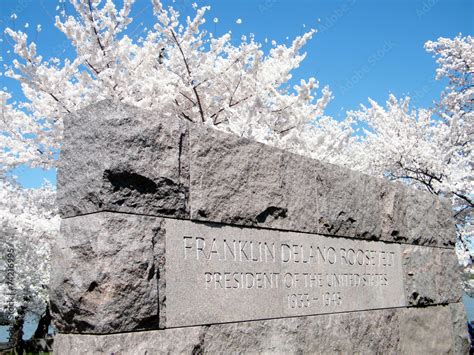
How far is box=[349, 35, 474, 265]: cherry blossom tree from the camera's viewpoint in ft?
40.2

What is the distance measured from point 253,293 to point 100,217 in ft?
4.22

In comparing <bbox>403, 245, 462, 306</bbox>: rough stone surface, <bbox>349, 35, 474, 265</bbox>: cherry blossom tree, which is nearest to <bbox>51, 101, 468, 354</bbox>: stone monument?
<bbox>403, 245, 462, 306</bbox>: rough stone surface

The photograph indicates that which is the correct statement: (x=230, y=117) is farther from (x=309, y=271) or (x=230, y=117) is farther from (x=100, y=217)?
(x=100, y=217)

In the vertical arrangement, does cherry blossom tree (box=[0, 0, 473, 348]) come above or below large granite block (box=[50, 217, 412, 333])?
above

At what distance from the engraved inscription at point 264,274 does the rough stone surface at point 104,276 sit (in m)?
0.20

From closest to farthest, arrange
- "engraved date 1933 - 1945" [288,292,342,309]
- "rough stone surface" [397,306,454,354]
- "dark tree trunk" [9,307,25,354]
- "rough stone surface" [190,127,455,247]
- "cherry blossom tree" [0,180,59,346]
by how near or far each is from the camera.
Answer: "rough stone surface" [190,127,455,247], "engraved date 1933 - 1945" [288,292,342,309], "rough stone surface" [397,306,454,354], "cherry blossom tree" [0,180,59,346], "dark tree trunk" [9,307,25,354]

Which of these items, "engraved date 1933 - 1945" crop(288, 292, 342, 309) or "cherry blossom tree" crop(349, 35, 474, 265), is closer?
"engraved date 1933 - 1945" crop(288, 292, 342, 309)

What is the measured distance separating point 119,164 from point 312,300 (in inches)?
79.4

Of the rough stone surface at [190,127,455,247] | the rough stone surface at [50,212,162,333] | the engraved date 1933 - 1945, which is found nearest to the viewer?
the rough stone surface at [50,212,162,333]

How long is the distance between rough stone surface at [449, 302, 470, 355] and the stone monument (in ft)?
2.84

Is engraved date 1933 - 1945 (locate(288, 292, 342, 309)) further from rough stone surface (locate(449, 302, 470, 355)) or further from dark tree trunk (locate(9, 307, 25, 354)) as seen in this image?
dark tree trunk (locate(9, 307, 25, 354))

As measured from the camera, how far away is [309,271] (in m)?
4.23

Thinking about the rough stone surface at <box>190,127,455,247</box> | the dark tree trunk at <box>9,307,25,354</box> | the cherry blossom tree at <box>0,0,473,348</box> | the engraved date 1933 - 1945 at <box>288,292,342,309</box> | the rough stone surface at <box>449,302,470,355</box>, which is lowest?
the dark tree trunk at <box>9,307,25,354</box>

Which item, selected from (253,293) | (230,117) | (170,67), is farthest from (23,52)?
(253,293)
